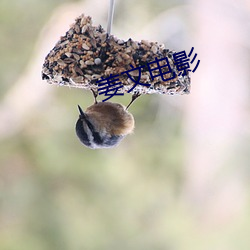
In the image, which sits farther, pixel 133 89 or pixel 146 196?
pixel 146 196

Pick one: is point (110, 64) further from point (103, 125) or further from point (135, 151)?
point (135, 151)

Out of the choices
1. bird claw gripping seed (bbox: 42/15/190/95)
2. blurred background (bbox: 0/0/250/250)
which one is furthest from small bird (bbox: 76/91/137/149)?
blurred background (bbox: 0/0/250/250)

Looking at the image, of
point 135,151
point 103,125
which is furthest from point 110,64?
point 135,151

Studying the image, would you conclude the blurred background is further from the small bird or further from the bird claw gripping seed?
the bird claw gripping seed
